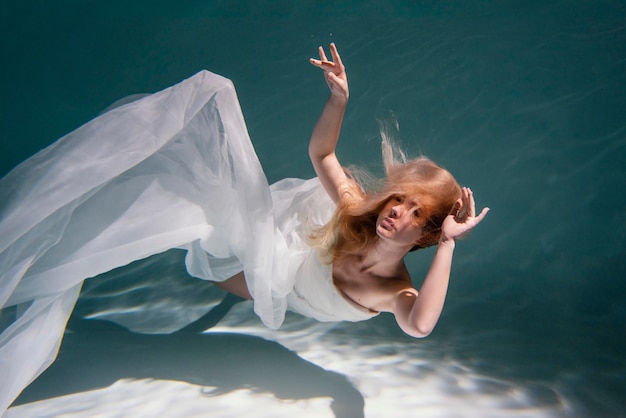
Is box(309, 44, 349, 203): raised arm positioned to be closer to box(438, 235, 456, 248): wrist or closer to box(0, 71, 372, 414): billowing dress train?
box(0, 71, 372, 414): billowing dress train

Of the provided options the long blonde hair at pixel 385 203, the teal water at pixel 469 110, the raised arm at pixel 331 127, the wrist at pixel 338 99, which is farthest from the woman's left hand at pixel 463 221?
the teal water at pixel 469 110

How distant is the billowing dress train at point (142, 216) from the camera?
5.27 feet

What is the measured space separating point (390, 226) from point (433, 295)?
0.30m

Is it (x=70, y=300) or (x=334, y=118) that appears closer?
(x=70, y=300)

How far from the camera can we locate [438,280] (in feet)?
5.09

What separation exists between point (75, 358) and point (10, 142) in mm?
4696

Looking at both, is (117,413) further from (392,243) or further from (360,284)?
(392,243)

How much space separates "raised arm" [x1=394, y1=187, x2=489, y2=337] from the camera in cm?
155

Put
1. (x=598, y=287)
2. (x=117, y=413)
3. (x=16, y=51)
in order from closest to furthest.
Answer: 1. (x=117, y=413)
2. (x=598, y=287)
3. (x=16, y=51)

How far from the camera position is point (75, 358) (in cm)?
236

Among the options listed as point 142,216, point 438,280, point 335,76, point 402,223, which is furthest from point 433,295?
point 142,216

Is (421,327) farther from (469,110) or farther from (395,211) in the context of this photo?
(469,110)

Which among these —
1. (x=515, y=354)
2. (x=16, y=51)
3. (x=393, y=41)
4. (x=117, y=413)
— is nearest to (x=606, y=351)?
(x=515, y=354)

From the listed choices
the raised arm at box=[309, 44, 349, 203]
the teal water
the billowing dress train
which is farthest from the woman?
the teal water
